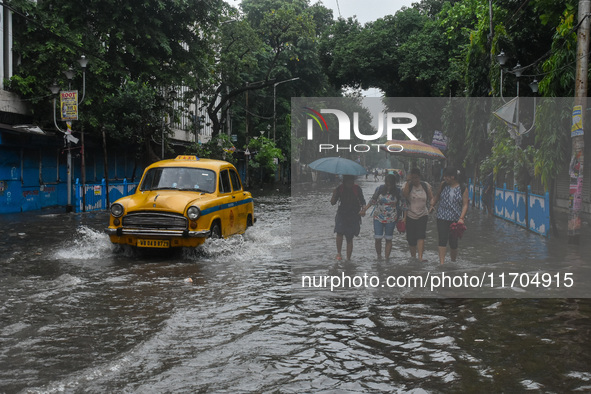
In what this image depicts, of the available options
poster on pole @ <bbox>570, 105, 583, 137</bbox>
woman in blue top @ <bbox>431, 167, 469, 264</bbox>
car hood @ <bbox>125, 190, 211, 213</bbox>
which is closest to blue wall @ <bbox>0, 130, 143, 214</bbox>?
car hood @ <bbox>125, 190, 211, 213</bbox>

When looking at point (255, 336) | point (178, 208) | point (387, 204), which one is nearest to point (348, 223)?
point (387, 204)

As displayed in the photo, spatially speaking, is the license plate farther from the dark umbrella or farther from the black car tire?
the dark umbrella

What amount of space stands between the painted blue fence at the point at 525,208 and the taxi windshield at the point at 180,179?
26.6ft

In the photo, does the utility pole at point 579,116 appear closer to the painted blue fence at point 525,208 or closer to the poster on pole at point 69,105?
the painted blue fence at point 525,208

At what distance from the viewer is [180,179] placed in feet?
40.7

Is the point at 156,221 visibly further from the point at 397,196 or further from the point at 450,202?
the point at 450,202

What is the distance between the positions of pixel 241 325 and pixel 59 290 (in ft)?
10.6

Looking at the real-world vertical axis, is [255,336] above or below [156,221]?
below

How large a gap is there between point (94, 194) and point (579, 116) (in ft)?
57.8

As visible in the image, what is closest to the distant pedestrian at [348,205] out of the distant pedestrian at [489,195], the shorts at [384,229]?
the shorts at [384,229]

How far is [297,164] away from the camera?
6297cm

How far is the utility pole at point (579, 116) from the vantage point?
13.1m

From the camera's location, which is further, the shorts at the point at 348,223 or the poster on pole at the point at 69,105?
the poster on pole at the point at 69,105

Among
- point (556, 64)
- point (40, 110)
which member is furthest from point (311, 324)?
point (40, 110)
